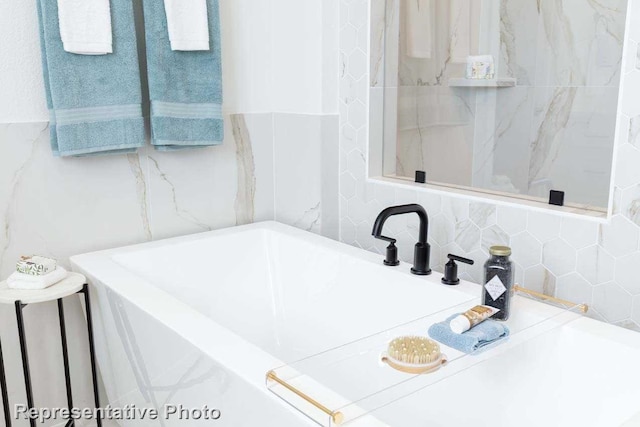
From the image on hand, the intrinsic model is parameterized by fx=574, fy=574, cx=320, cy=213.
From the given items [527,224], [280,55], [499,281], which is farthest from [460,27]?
[499,281]

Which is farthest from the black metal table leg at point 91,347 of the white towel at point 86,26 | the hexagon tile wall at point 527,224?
the hexagon tile wall at point 527,224

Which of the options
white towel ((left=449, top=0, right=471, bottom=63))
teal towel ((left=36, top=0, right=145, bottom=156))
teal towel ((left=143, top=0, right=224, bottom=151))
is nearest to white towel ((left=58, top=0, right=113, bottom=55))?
teal towel ((left=36, top=0, right=145, bottom=156))

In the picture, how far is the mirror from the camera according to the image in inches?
82.5

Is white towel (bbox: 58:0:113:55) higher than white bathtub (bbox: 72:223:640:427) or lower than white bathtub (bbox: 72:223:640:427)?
higher

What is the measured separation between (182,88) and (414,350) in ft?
4.36

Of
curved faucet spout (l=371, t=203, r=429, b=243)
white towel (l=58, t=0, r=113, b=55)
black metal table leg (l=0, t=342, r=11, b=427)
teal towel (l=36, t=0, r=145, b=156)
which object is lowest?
black metal table leg (l=0, t=342, r=11, b=427)

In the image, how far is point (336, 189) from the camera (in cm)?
234

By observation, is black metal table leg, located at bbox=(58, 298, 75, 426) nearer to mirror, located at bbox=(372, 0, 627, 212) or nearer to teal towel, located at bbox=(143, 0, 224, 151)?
teal towel, located at bbox=(143, 0, 224, 151)

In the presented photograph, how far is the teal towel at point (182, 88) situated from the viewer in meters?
1.99

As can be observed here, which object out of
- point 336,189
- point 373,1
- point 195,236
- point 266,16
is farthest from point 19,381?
point 373,1

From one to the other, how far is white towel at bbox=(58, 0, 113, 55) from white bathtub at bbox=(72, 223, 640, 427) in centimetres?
69

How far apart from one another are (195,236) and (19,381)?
2.51ft

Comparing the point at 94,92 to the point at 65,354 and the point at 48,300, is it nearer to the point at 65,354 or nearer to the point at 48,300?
the point at 48,300

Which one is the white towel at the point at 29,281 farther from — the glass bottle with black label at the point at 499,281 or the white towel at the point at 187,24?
the glass bottle with black label at the point at 499,281
